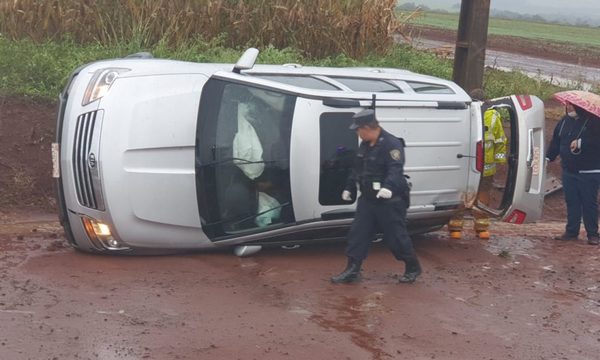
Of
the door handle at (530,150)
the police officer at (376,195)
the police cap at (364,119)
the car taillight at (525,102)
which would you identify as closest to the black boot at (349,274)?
the police officer at (376,195)

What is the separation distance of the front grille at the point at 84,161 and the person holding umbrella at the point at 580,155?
498cm

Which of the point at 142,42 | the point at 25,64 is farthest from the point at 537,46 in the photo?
the point at 25,64

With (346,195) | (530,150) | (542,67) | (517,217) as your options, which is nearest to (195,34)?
(530,150)

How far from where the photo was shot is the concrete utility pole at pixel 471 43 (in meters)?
13.3

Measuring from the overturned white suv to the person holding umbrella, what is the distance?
2.50 m

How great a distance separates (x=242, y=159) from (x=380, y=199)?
1.26 m

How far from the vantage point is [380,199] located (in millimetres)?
8297

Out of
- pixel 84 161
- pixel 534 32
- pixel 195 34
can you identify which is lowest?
pixel 534 32

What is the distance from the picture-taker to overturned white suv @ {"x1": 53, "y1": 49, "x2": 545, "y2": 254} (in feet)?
27.5

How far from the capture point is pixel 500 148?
10.1 metres

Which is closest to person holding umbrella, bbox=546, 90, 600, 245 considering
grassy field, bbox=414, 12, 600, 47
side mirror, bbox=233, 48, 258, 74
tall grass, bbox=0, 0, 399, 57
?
side mirror, bbox=233, 48, 258, 74

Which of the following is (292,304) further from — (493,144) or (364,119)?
(493,144)

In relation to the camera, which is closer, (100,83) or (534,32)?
(100,83)

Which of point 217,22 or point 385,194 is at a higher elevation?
point 217,22
